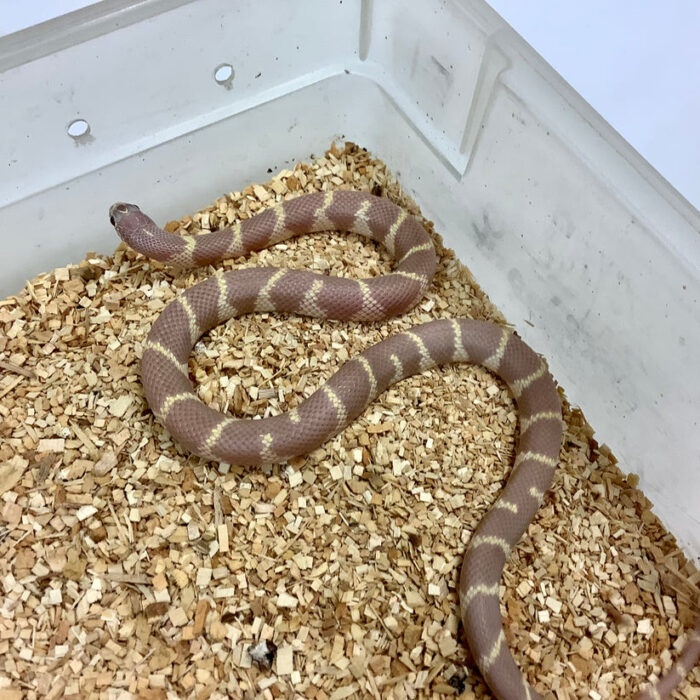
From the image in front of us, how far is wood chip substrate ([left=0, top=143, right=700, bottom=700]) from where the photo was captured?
10.1 ft

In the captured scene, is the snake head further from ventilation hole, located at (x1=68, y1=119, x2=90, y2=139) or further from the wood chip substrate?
ventilation hole, located at (x1=68, y1=119, x2=90, y2=139)

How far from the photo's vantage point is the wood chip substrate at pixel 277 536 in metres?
3.09

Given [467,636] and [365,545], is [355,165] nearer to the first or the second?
[365,545]

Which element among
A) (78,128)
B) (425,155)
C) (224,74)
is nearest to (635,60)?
(425,155)

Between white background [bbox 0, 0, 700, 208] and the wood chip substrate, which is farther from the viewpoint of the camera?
white background [bbox 0, 0, 700, 208]

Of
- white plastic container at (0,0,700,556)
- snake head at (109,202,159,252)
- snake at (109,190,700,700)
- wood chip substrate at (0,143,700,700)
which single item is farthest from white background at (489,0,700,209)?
snake head at (109,202,159,252)

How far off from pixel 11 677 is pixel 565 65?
14.7 ft

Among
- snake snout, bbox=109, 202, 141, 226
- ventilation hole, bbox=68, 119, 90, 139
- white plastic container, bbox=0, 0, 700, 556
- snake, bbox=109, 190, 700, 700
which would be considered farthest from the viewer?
snake snout, bbox=109, 202, 141, 226

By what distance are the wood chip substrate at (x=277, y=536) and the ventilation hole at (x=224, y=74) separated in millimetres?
946

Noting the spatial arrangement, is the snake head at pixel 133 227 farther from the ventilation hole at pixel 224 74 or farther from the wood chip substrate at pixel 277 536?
the ventilation hole at pixel 224 74

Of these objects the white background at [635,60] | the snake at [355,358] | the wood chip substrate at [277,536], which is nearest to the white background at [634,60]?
the white background at [635,60]

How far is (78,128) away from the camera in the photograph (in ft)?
12.4

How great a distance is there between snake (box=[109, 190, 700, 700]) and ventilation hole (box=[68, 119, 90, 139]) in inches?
16.4

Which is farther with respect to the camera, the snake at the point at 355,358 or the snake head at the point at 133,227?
the snake head at the point at 133,227
